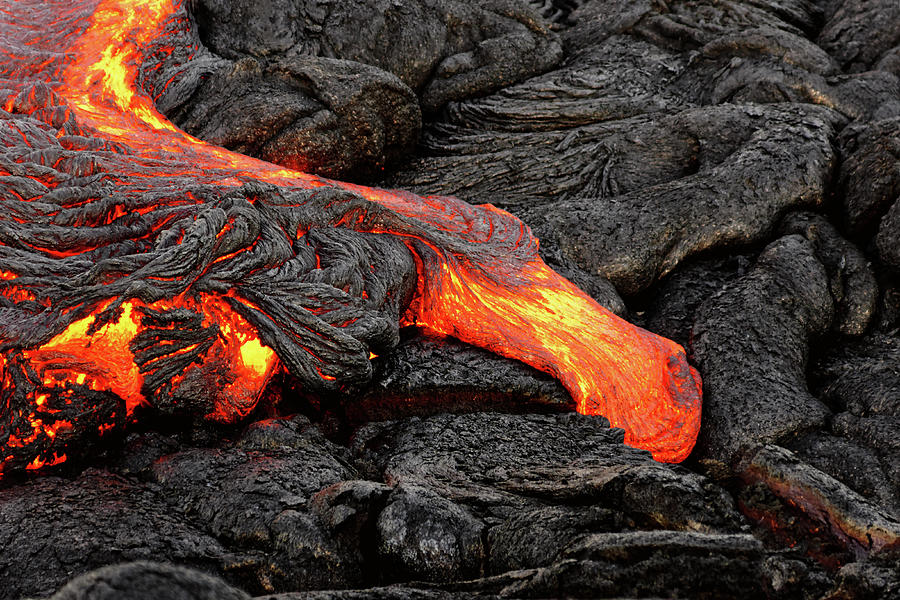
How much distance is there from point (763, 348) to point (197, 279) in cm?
343

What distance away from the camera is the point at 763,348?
14.3ft

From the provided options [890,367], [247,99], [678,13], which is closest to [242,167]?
[247,99]

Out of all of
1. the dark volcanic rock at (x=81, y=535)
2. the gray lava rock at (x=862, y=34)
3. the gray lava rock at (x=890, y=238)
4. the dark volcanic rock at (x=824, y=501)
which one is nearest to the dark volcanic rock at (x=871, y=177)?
the gray lava rock at (x=890, y=238)

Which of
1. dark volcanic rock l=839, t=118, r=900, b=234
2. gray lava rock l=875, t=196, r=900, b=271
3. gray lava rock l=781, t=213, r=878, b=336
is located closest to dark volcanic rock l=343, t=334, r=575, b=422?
gray lava rock l=781, t=213, r=878, b=336

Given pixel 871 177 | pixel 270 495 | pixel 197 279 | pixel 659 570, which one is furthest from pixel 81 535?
pixel 871 177

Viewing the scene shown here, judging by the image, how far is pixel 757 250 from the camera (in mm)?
5289

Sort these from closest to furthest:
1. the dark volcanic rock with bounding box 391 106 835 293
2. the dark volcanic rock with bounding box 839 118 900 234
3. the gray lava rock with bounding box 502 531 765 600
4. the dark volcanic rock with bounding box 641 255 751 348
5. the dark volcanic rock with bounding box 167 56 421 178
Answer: the gray lava rock with bounding box 502 531 765 600
the dark volcanic rock with bounding box 641 255 751 348
the dark volcanic rock with bounding box 839 118 900 234
the dark volcanic rock with bounding box 391 106 835 293
the dark volcanic rock with bounding box 167 56 421 178

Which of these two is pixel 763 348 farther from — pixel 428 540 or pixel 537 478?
pixel 428 540

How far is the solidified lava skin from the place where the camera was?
3.09m

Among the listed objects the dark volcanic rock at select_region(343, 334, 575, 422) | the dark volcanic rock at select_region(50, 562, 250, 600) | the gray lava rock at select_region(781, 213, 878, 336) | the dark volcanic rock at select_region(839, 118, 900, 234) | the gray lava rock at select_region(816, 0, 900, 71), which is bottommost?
the dark volcanic rock at select_region(343, 334, 575, 422)

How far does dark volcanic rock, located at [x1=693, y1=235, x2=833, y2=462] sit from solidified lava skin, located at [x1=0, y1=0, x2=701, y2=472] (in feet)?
0.55

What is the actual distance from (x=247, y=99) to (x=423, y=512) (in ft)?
13.2

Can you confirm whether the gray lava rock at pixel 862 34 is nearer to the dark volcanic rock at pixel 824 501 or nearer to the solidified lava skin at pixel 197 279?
the solidified lava skin at pixel 197 279

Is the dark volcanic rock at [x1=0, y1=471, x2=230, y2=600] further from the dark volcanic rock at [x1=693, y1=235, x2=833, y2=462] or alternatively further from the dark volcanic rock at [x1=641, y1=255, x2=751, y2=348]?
the dark volcanic rock at [x1=641, y1=255, x2=751, y2=348]
